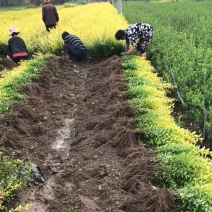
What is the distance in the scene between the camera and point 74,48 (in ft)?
34.7

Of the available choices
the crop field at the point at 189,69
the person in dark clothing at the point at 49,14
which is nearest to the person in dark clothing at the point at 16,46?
the person in dark clothing at the point at 49,14

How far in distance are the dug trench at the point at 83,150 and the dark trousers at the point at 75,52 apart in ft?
8.14

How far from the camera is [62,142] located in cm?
570

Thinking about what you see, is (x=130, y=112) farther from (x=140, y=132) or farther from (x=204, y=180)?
(x=204, y=180)

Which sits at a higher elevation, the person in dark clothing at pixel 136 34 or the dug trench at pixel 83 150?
the person in dark clothing at pixel 136 34

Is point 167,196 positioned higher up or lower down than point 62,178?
higher up

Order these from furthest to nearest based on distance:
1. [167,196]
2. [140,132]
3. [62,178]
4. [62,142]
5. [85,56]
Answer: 1. [85,56]
2. [62,142]
3. [140,132]
4. [62,178]
5. [167,196]

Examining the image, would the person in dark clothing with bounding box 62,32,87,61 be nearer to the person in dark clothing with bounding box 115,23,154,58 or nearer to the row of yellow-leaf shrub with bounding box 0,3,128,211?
the row of yellow-leaf shrub with bounding box 0,3,128,211

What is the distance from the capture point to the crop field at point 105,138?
154 inches

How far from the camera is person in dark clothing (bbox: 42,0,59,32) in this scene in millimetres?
13000

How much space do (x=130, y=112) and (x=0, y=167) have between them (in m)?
2.62

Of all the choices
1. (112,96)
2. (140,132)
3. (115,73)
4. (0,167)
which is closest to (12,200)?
(0,167)

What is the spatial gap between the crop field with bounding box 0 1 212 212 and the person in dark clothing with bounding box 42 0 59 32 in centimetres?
389

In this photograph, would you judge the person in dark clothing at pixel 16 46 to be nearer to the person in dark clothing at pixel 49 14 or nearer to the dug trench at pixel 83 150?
the dug trench at pixel 83 150
